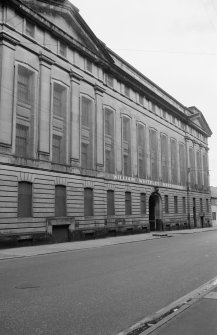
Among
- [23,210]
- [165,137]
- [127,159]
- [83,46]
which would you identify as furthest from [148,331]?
[165,137]

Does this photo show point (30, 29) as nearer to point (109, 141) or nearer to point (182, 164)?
point (109, 141)

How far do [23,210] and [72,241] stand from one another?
5657 mm

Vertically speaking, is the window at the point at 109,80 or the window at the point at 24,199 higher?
the window at the point at 109,80

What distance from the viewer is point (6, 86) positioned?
959 inches

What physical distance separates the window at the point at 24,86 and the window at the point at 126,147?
47.3 ft

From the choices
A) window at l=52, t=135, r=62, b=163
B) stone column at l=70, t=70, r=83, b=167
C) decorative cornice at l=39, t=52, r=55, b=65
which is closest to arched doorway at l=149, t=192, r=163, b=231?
stone column at l=70, t=70, r=83, b=167

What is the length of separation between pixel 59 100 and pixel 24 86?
412cm

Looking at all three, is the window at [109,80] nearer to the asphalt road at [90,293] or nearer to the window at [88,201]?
the window at [88,201]

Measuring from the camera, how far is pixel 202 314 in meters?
6.29

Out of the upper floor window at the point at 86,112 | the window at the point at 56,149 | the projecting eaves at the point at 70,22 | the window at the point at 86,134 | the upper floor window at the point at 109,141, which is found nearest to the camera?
the projecting eaves at the point at 70,22

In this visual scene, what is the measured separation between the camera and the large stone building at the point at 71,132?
80.6ft

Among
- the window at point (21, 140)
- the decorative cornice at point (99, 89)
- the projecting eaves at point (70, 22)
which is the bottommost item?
the window at point (21, 140)

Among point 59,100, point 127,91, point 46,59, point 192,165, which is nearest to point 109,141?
point 127,91

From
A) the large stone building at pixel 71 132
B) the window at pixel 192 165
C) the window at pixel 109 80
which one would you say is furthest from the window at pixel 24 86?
the window at pixel 192 165
